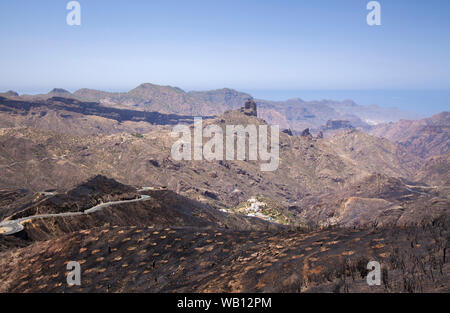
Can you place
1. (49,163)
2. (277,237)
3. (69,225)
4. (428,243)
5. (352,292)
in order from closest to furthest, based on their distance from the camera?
(352,292) < (428,243) < (277,237) < (69,225) < (49,163)

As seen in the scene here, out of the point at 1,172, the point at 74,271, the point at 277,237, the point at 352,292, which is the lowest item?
the point at 1,172

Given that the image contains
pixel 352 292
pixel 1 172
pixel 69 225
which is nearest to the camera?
pixel 352 292

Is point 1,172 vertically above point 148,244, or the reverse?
point 148,244

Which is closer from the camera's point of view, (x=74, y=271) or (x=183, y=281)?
(x=183, y=281)

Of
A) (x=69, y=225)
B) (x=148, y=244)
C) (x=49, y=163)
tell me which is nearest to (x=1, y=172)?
(x=49, y=163)
